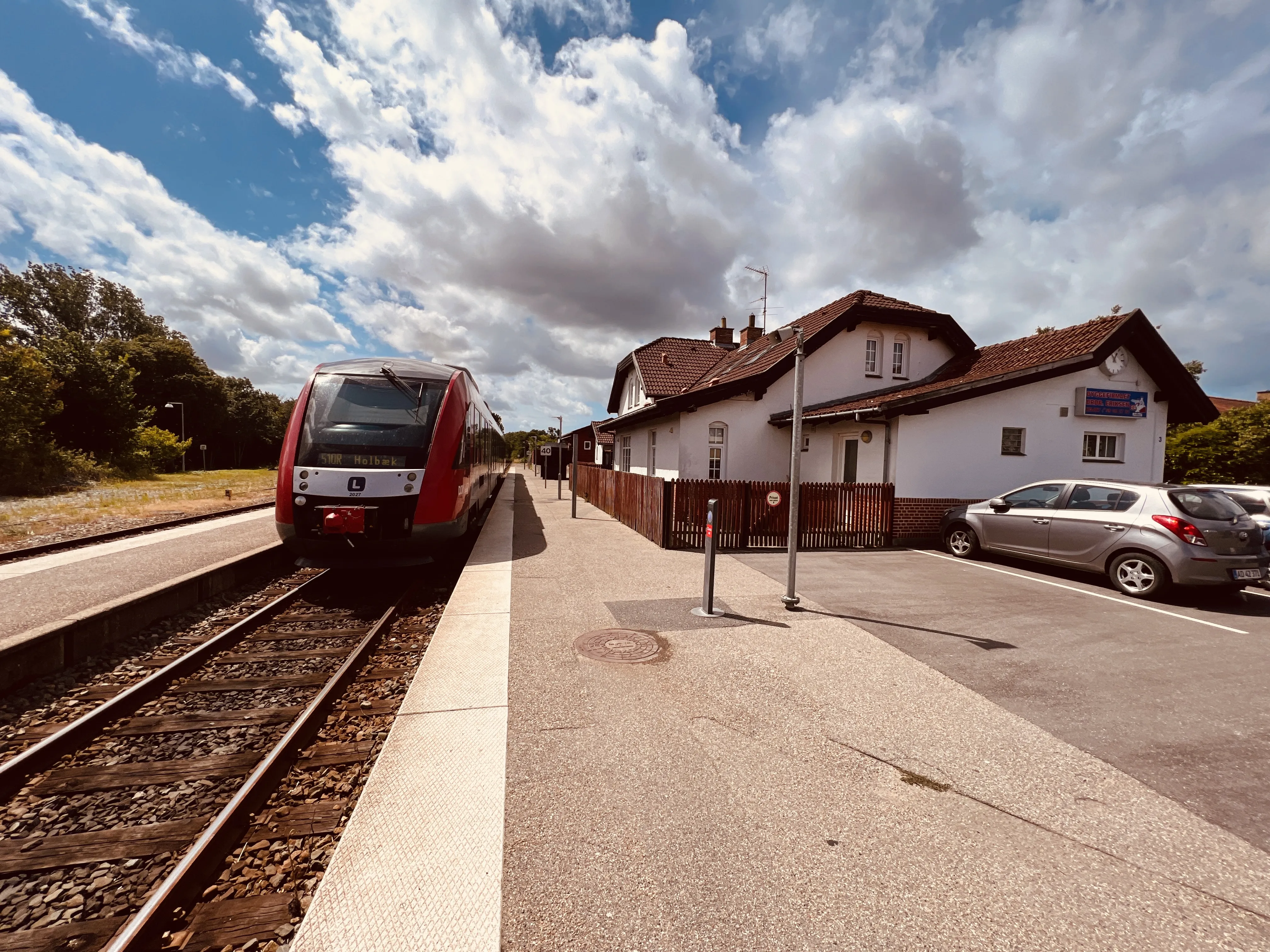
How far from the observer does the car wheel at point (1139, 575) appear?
677cm

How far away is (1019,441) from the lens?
12398mm

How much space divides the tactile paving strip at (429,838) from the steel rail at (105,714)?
2.10 m

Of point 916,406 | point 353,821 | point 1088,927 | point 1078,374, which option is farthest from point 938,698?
point 1078,374

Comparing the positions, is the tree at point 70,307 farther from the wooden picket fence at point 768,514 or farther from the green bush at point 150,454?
the wooden picket fence at point 768,514

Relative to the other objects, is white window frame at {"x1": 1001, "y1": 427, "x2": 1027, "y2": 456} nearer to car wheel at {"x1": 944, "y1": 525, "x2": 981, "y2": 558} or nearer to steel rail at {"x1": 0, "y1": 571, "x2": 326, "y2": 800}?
car wheel at {"x1": 944, "y1": 525, "x2": 981, "y2": 558}

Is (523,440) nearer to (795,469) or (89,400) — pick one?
(89,400)

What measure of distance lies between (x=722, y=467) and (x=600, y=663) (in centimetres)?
1127

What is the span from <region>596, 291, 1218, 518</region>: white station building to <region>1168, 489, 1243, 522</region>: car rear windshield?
4.52 metres

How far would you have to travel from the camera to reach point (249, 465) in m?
65.8

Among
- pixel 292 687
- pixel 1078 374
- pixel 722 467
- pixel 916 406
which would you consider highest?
pixel 1078 374

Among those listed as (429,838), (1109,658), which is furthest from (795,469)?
(429,838)

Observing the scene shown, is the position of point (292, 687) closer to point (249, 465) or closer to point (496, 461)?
point (496, 461)

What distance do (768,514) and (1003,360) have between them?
8982 millimetres

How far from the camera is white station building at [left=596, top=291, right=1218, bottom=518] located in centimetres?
1165
